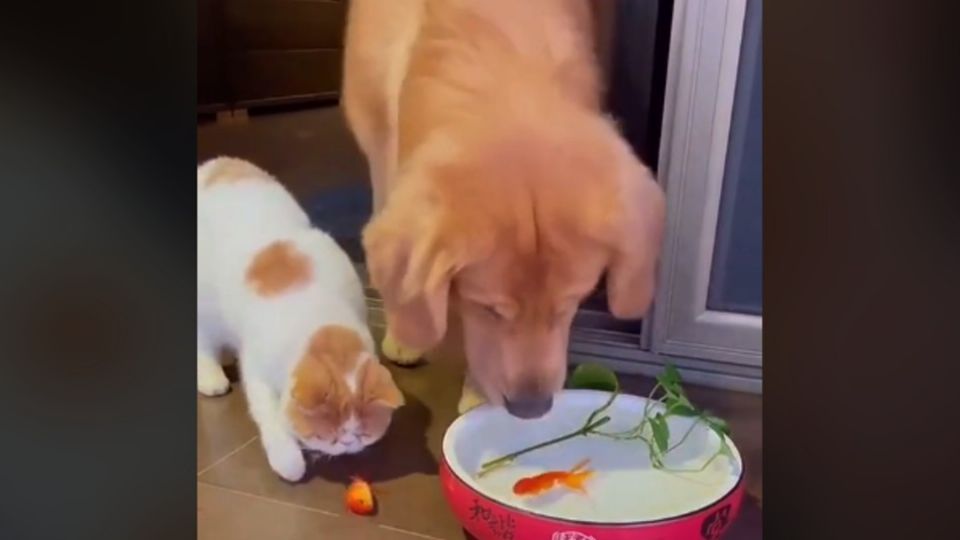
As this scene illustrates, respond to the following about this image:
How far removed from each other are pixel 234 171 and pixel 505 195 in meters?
0.27

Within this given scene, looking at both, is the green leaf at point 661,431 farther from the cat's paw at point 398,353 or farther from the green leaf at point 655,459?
the cat's paw at point 398,353

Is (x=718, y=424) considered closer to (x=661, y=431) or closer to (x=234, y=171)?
(x=661, y=431)

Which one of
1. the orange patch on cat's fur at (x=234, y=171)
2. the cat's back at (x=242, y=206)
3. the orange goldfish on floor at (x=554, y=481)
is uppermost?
the orange patch on cat's fur at (x=234, y=171)

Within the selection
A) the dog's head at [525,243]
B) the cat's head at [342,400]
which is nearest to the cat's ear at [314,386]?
the cat's head at [342,400]

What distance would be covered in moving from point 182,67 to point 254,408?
0.33 m

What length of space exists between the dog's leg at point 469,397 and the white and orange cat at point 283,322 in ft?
0.18

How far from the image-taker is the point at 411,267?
2.79ft

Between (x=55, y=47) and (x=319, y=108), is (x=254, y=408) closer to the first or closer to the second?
(x=319, y=108)

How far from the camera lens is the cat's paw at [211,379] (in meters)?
0.96

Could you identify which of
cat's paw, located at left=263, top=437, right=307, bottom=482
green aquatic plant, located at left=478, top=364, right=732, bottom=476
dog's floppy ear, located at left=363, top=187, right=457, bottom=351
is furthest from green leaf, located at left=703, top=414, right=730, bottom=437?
cat's paw, located at left=263, top=437, right=307, bottom=482

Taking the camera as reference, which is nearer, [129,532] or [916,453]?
[916,453]

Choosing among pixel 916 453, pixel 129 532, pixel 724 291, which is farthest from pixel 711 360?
pixel 129 532

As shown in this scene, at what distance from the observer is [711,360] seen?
2.79 ft

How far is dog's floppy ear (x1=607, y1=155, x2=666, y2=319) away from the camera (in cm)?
83
